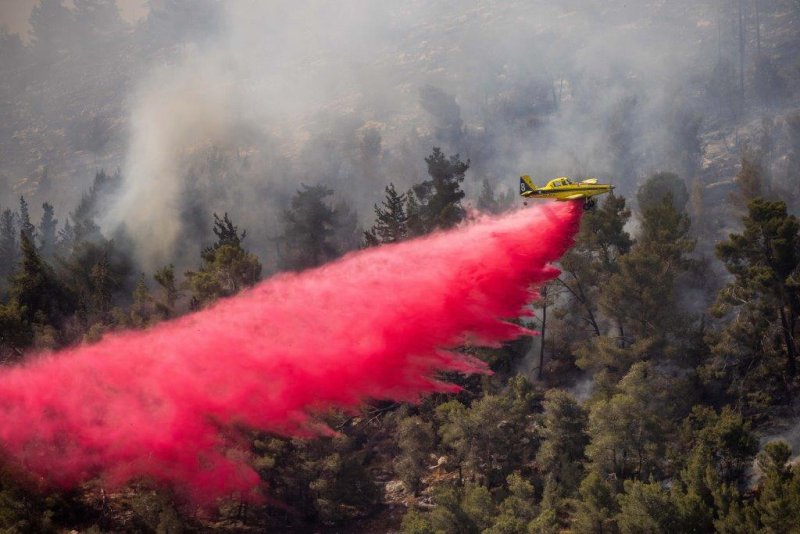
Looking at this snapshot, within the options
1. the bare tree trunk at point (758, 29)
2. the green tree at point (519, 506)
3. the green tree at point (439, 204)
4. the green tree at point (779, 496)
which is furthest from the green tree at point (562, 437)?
the bare tree trunk at point (758, 29)

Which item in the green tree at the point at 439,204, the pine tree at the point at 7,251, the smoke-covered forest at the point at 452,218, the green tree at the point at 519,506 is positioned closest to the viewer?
the green tree at the point at 519,506

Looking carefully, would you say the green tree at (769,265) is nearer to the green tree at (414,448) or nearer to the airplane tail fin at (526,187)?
the airplane tail fin at (526,187)

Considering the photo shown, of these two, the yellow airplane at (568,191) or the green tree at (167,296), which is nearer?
the yellow airplane at (568,191)

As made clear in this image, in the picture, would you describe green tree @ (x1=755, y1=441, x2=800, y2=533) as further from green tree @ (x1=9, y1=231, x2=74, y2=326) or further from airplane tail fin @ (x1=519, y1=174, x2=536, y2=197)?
green tree @ (x1=9, y1=231, x2=74, y2=326)

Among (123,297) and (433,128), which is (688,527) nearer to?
(123,297)

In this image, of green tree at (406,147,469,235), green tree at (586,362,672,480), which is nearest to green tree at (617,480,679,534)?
green tree at (586,362,672,480)
